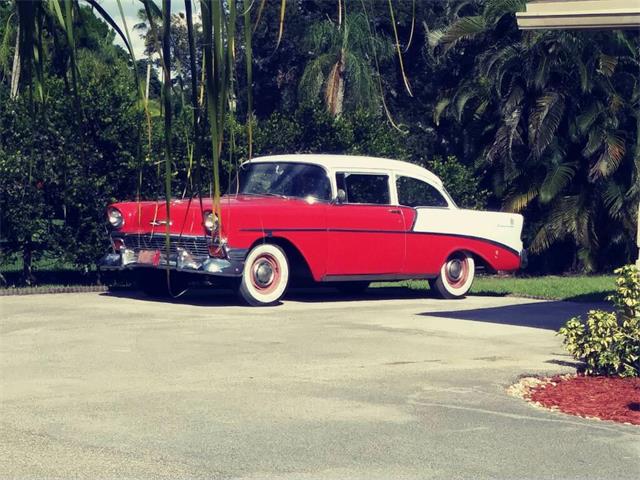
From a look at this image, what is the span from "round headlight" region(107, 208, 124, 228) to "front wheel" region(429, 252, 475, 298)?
14.2 feet

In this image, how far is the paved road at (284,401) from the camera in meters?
5.43

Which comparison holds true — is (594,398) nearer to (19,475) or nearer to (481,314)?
(19,475)

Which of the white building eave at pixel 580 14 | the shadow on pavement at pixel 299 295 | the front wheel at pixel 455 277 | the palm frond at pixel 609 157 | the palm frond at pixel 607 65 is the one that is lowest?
the shadow on pavement at pixel 299 295

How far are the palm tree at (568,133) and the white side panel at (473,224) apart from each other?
21.8 feet

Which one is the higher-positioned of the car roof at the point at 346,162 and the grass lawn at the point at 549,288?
the car roof at the point at 346,162

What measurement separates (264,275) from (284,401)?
6.24m

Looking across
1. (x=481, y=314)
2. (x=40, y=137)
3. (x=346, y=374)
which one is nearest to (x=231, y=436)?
(x=346, y=374)

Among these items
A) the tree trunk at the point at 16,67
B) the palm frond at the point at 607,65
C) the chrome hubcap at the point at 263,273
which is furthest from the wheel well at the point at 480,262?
the tree trunk at the point at 16,67

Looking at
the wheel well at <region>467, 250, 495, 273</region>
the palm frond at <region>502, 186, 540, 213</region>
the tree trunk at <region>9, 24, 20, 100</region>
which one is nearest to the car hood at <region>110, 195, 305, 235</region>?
the wheel well at <region>467, 250, 495, 273</region>

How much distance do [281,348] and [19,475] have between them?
4.61 metres

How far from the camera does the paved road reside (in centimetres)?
543

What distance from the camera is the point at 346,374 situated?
820 cm

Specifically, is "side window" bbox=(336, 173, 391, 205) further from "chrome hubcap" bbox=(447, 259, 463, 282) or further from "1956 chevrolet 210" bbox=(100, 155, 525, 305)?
"chrome hubcap" bbox=(447, 259, 463, 282)

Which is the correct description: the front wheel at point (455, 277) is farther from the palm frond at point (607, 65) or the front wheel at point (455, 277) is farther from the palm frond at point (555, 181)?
the palm frond at point (607, 65)
